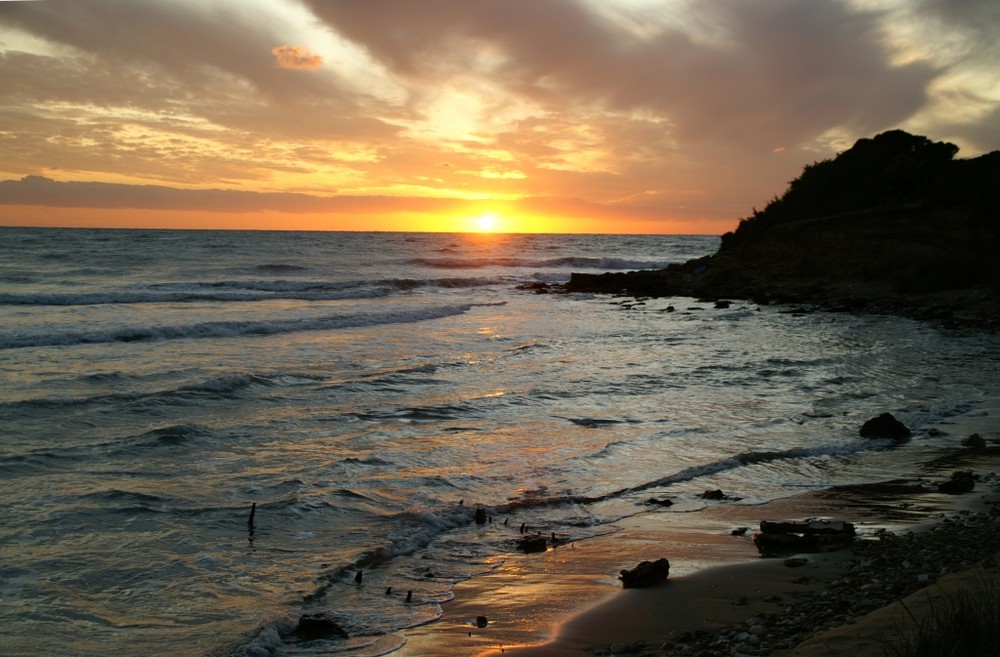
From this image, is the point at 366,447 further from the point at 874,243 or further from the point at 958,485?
the point at 874,243

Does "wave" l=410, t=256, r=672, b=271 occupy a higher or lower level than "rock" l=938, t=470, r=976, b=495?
higher

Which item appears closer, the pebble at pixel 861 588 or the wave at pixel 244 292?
the pebble at pixel 861 588

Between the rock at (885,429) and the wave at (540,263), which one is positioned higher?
the wave at (540,263)

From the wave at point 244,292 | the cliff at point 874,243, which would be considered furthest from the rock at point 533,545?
the wave at point 244,292

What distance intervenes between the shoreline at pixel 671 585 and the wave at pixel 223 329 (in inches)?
734

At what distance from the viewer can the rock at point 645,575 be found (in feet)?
20.8

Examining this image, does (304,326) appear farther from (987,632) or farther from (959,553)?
(987,632)

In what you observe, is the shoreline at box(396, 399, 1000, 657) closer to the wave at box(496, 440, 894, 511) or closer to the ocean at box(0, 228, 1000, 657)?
the ocean at box(0, 228, 1000, 657)

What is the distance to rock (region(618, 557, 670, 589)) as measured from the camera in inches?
250

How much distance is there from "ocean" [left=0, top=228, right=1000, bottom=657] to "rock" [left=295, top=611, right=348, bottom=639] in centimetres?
12

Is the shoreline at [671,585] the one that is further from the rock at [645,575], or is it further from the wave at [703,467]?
the wave at [703,467]

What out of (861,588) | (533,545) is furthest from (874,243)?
(861,588)

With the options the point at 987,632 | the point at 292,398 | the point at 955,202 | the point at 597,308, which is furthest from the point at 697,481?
the point at 955,202

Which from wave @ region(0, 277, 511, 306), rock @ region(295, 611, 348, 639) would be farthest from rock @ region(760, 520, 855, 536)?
wave @ region(0, 277, 511, 306)
